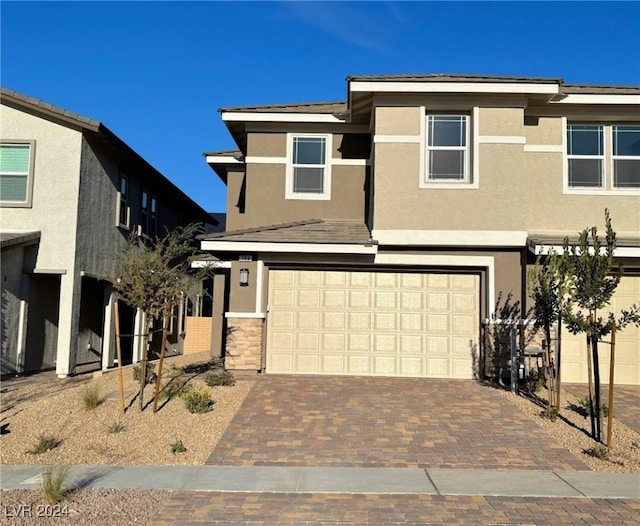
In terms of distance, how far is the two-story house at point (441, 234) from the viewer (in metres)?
12.7

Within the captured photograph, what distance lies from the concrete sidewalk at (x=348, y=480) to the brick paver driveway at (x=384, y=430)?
0.96ft

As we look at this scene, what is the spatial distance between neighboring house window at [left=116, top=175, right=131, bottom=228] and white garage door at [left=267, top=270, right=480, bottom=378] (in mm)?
6167

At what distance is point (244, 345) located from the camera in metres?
12.7

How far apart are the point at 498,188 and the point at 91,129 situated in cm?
968

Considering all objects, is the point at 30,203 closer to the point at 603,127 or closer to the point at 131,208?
the point at 131,208

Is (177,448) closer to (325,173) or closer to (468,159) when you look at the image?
(325,173)

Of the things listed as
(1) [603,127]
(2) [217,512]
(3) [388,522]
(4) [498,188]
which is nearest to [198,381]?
(2) [217,512]

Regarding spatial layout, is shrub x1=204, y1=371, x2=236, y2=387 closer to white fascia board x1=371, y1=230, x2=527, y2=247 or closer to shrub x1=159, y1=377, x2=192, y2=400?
shrub x1=159, y1=377, x2=192, y2=400

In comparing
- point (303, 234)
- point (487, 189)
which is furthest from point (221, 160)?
point (487, 189)

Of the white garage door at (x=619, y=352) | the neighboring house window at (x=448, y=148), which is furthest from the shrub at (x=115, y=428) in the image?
the white garage door at (x=619, y=352)

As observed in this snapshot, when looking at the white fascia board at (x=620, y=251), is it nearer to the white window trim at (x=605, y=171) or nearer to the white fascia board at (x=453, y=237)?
the white fascia board at (x=453, y=237)

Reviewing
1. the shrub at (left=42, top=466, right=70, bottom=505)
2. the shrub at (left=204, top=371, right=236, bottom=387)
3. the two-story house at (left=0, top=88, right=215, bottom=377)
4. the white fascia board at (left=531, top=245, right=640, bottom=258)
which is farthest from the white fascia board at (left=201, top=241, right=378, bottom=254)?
the shrub at (left=42, top=466, right=70, bottom=505)

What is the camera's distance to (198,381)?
1184 centimetres

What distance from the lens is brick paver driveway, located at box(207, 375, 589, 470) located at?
7.98 m
